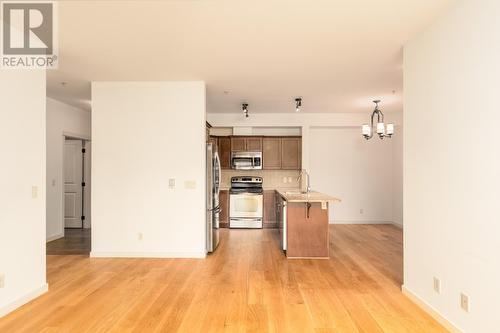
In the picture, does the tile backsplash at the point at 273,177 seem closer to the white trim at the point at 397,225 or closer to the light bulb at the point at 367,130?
the light bulb at the point at 367,130

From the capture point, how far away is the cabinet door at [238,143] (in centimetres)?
704

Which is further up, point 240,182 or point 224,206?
point 240,182

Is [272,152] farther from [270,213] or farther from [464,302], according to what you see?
[464,302]

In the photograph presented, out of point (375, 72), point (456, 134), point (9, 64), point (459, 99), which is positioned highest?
point (375, 72)

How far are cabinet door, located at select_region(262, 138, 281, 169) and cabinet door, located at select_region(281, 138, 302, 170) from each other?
0.31 feet

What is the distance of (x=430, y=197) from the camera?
2.68 metres

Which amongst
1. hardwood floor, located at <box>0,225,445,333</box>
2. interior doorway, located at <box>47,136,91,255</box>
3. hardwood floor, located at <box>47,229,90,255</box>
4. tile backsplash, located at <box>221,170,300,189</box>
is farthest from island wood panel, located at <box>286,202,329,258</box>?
interior doorway, located at <box>47,136,91,255</box>

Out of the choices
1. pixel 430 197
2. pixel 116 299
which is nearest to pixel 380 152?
pixel 430 197

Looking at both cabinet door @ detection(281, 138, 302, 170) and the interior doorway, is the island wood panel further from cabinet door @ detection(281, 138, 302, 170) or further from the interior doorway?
the interior doorway

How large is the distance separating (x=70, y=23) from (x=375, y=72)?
3.59 metres

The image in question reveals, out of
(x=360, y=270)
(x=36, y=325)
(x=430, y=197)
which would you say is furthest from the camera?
(x=360, y=270)

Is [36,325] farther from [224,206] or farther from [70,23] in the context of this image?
[224,206]

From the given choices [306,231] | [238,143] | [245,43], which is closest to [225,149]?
[238,143]

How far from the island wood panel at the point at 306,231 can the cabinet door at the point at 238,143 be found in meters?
2.86
